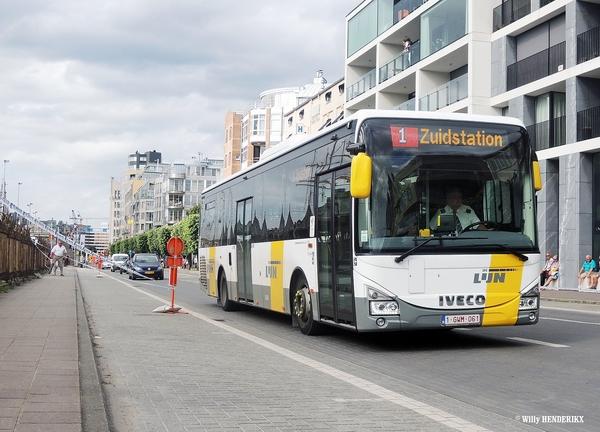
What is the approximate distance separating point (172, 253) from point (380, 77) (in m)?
31.3

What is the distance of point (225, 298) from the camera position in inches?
749

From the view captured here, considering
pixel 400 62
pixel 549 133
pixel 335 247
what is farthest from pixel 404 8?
pixel 335 247

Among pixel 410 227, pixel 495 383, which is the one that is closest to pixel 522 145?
pixel 410 227

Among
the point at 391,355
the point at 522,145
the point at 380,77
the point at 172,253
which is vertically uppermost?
the point at 380,77

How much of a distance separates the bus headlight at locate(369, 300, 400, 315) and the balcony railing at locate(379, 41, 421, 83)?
3332 cm

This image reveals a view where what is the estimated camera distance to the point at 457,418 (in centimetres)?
635

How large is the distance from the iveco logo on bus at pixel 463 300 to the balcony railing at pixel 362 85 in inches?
1515

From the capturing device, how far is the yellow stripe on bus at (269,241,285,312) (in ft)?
46.1

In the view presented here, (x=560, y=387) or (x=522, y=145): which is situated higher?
(x=522, y=145)

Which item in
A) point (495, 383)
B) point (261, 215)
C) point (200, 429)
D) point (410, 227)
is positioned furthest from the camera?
point (261, 215)

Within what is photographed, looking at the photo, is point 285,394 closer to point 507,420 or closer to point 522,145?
point 507,420

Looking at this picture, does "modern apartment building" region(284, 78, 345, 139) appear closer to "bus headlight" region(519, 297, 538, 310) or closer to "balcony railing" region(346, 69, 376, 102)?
"balcony railing" region(346, 69, 376, 102)

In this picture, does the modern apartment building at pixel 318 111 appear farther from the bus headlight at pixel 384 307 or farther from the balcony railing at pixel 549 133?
the bus headlight at pixel 384 307

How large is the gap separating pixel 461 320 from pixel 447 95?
30334 millimetres
